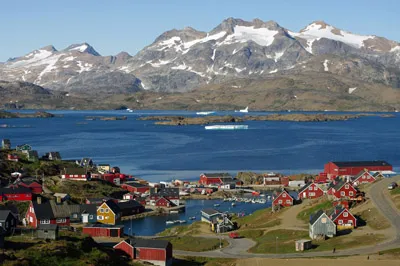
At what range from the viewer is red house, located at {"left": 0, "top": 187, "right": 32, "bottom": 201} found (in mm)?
44144

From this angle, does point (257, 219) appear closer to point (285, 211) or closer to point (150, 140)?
point (285, 211)

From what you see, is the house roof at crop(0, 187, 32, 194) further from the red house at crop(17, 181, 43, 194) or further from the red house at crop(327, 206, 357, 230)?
the red house at crop(327, 206, 357, 230)

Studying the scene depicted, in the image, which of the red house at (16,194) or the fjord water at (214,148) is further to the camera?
the fjord water at (214,148)

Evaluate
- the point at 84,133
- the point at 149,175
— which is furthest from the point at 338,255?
the point at 84,133

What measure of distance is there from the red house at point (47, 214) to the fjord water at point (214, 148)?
2739cm

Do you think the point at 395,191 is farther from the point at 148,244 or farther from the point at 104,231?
the point at 148,244

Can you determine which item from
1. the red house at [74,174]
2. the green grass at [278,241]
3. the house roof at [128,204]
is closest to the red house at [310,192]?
the house roof at [128,204]

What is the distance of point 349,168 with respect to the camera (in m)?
63.2

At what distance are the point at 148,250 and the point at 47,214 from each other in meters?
12.1

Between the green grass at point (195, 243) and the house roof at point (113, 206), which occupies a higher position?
the house roof at point (113, 206)

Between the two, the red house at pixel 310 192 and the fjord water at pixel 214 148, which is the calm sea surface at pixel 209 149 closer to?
the fjord water at pixel 214 148

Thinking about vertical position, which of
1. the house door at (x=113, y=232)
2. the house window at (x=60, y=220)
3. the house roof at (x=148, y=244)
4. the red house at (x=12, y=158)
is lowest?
the house window at (x=60, y=220)

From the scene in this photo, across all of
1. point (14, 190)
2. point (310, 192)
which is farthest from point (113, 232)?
point (310, 192)

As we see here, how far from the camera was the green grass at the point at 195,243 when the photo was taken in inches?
1332
